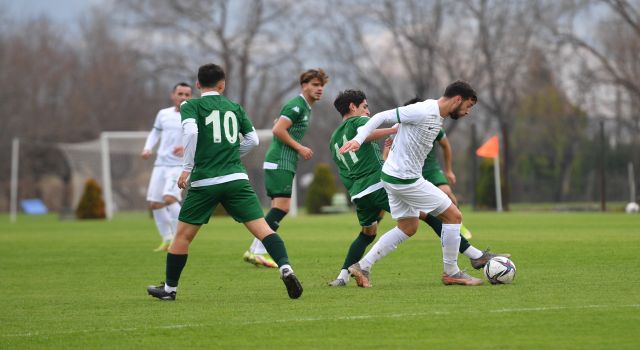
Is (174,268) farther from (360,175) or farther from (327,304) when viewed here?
(360,175)

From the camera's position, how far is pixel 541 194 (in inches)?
1417

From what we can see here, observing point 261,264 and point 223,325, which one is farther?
point 261,264

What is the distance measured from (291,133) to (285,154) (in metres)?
0.31

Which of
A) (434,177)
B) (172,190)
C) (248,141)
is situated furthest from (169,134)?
(248,141)

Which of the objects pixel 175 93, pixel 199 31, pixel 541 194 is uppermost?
pixel 199 31

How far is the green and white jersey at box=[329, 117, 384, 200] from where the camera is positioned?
9.68 m

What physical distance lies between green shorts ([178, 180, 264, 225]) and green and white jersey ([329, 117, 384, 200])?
4.32 ft

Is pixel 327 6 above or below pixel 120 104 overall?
above

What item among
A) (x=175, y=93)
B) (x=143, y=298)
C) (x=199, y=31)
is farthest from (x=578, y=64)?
(x=143, y=298)

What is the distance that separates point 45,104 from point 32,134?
126 inches

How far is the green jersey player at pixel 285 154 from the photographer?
438 inches

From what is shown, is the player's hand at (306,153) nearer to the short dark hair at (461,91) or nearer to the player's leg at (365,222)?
the player's leg at (365,222)

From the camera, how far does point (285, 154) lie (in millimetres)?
11867

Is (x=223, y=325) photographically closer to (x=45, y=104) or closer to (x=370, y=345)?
(x=370, y=345)
